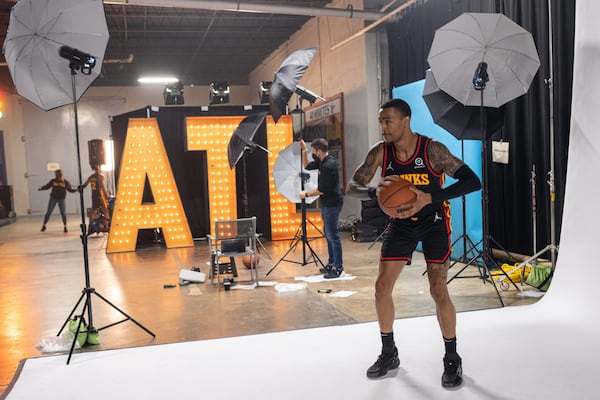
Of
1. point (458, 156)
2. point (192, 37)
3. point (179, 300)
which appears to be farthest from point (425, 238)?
point (192, 37)

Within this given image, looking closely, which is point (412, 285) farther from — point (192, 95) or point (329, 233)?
point (192, 95)

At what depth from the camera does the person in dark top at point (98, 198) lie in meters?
12.5

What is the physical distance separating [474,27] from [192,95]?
17653mm

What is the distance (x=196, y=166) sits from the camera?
38.0ft

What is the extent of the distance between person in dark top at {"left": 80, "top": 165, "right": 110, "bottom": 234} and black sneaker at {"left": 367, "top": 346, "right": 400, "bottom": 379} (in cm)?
1020

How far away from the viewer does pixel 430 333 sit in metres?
4.37

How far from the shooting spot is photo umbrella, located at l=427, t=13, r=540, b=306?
17.8ft

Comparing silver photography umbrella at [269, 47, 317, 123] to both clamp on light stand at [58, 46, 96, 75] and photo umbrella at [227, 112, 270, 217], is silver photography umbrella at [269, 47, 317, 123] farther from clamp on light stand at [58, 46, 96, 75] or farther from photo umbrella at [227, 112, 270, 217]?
clamp on light stand at [58, 46, 96, 75]

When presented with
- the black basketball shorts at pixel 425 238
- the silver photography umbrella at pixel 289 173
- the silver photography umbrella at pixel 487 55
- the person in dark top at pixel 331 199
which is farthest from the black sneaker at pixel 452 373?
the silver photography umbrella at pixel 289 173

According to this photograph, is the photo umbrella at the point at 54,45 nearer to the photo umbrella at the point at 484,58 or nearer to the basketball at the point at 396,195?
the basketball at the point at 396,195

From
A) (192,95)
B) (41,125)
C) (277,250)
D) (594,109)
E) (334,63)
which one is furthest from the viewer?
(192,95)

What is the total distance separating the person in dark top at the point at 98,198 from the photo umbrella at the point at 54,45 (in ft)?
27.3

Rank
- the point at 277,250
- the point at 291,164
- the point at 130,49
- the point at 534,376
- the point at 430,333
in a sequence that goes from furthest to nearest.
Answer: the point at 130,49 < the point at 277,250 < the point at 291,164 < the point at 430,333 < the point at 534,376

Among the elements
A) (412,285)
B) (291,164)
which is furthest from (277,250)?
(412,285)
